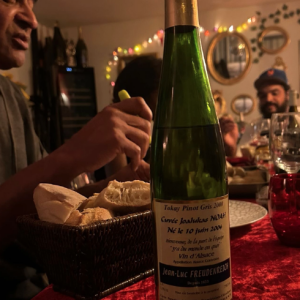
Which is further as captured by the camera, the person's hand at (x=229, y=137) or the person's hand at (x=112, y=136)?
the person's hand at (x=229, y=137)

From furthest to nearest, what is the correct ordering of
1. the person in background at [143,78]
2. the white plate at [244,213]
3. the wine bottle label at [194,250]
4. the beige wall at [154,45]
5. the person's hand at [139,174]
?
1. the beige wall at [154,45]
2. the person in background at [143,78]
3. the person's hand at [139,174]
4. the white plate at [244,213]
5. the wine bottle label at [194,250]

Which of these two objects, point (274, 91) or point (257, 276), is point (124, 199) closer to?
point (257, 276)

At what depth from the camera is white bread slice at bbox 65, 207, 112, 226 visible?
14.8 inches

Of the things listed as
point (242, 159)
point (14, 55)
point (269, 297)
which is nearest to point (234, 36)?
point (242, 159)

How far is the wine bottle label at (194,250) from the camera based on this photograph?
30 cm

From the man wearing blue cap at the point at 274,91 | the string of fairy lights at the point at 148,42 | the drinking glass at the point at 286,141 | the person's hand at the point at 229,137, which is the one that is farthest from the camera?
the string of fairy lights at the point at 148,42

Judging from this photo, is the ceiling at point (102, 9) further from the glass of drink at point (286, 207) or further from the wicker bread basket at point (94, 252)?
the wicker bread basket at point (94, 252)

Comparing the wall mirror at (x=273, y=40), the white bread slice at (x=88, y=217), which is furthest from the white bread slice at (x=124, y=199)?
the wall mirror at (x=273, y=40)

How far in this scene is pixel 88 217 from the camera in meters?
0.38

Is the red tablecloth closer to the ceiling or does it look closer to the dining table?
the dining table

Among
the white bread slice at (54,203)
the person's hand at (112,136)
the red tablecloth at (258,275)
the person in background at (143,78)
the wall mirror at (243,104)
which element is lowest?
the red tablecloth at (258,275)

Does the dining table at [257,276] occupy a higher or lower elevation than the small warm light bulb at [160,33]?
lower

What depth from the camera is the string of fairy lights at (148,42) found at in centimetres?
387

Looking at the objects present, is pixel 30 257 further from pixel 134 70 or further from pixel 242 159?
pixel 134 70
